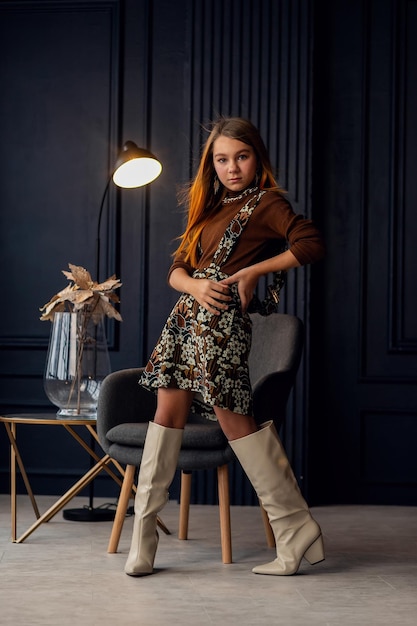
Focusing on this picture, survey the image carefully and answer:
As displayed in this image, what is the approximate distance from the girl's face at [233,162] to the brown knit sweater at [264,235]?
0.06 m

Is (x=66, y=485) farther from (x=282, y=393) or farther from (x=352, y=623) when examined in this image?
(x=352, y=623)

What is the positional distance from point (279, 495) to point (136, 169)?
167 cm

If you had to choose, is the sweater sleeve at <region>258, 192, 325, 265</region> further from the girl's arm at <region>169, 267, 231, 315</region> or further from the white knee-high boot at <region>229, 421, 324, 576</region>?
the white knee-high boot at <region>229, 421, 324, 576</region>

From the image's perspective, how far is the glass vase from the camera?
138 inches

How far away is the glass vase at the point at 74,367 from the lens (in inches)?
138

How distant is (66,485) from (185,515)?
1285mm

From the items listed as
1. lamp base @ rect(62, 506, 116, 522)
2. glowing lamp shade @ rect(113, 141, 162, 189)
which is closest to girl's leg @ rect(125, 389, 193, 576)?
lamp base @ rect(62, 506, 116, 522)

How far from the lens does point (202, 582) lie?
275cm

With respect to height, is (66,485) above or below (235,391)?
below

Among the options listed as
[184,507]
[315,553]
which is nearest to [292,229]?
[315,553]

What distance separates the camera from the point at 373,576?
9.37ft

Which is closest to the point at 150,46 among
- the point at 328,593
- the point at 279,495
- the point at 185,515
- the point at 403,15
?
the point at 403,15

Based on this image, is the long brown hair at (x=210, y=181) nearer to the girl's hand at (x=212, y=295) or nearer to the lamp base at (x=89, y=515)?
the girl's hand at (x=212, y=295)

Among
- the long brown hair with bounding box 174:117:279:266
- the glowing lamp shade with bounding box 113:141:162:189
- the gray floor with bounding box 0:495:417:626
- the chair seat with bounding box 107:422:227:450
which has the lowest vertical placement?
the gray floor with bounding box 0:495:417:626
